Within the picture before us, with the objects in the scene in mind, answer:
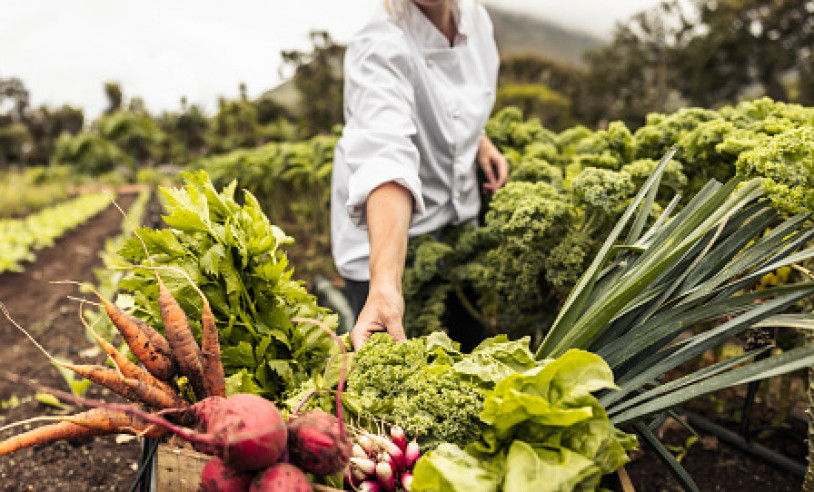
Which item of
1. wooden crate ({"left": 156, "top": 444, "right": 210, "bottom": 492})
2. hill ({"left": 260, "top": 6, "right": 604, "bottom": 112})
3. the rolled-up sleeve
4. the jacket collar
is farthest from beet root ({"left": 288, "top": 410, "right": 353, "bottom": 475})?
hill ({"left": 260, "top": 6, "right": 604, "bottom": 112})

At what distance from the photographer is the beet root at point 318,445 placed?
1057 millimetres

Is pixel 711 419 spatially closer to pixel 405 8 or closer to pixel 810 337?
pixel 810 337

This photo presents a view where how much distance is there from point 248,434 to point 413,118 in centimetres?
171

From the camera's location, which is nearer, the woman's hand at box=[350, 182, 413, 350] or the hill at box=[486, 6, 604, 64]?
the woman's hand at box=[350, 182, 413, 350]

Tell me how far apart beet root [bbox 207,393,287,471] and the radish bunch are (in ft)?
0.77

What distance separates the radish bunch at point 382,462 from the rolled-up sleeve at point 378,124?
920 millimetres

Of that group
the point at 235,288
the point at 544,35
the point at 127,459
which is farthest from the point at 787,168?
the point at 544,35

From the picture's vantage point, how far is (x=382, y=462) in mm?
1182

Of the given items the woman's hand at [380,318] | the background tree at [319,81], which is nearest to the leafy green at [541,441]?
the woman's hand at [380,318]

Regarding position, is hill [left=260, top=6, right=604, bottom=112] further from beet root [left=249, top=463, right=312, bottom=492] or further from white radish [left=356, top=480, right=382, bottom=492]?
beet root [left=249, top=463, right=312, bottom=492]

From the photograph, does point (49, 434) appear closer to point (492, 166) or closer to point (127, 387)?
point (127, 387)

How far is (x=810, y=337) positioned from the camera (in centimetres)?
163

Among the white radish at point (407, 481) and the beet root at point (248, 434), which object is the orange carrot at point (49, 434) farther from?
the white radish at point (407, 481)

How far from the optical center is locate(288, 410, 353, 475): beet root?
3.47 feet
